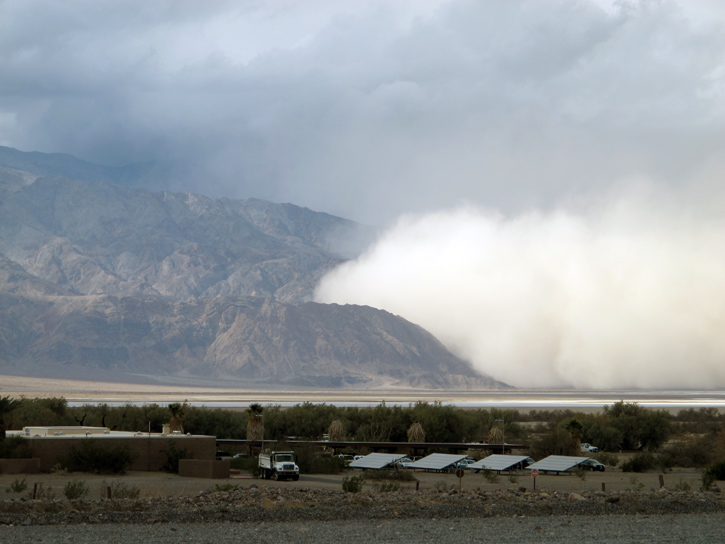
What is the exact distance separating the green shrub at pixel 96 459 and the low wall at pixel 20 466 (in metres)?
1.37

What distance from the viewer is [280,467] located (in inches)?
1416

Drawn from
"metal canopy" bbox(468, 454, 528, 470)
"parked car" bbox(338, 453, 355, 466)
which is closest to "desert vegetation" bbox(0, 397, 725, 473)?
"parked car" bbox(338, 453, 355, 466)

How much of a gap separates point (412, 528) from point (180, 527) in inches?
214

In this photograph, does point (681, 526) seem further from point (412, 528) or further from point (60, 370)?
point (60, 370)

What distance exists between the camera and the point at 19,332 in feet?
620

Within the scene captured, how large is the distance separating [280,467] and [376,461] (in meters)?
6.28

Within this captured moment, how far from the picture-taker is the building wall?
122ft

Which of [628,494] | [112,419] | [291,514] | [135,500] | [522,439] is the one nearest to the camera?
[291,514]

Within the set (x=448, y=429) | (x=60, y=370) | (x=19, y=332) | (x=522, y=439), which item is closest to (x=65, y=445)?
(x=448, y=429)

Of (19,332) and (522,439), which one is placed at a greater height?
(19,332)

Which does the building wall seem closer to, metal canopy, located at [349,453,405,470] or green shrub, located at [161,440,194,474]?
green shrub, located at [161,440,194,474]

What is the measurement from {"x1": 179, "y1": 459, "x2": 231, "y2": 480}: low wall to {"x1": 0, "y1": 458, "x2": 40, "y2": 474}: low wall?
571 cm

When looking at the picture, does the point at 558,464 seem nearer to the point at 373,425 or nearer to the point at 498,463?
the point at 498,463

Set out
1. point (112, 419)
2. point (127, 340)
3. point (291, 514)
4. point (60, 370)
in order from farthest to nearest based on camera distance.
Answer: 1. point (127, 340)
2. point (60, 370)
3. point (112, 419)
4. point (291, 514)
